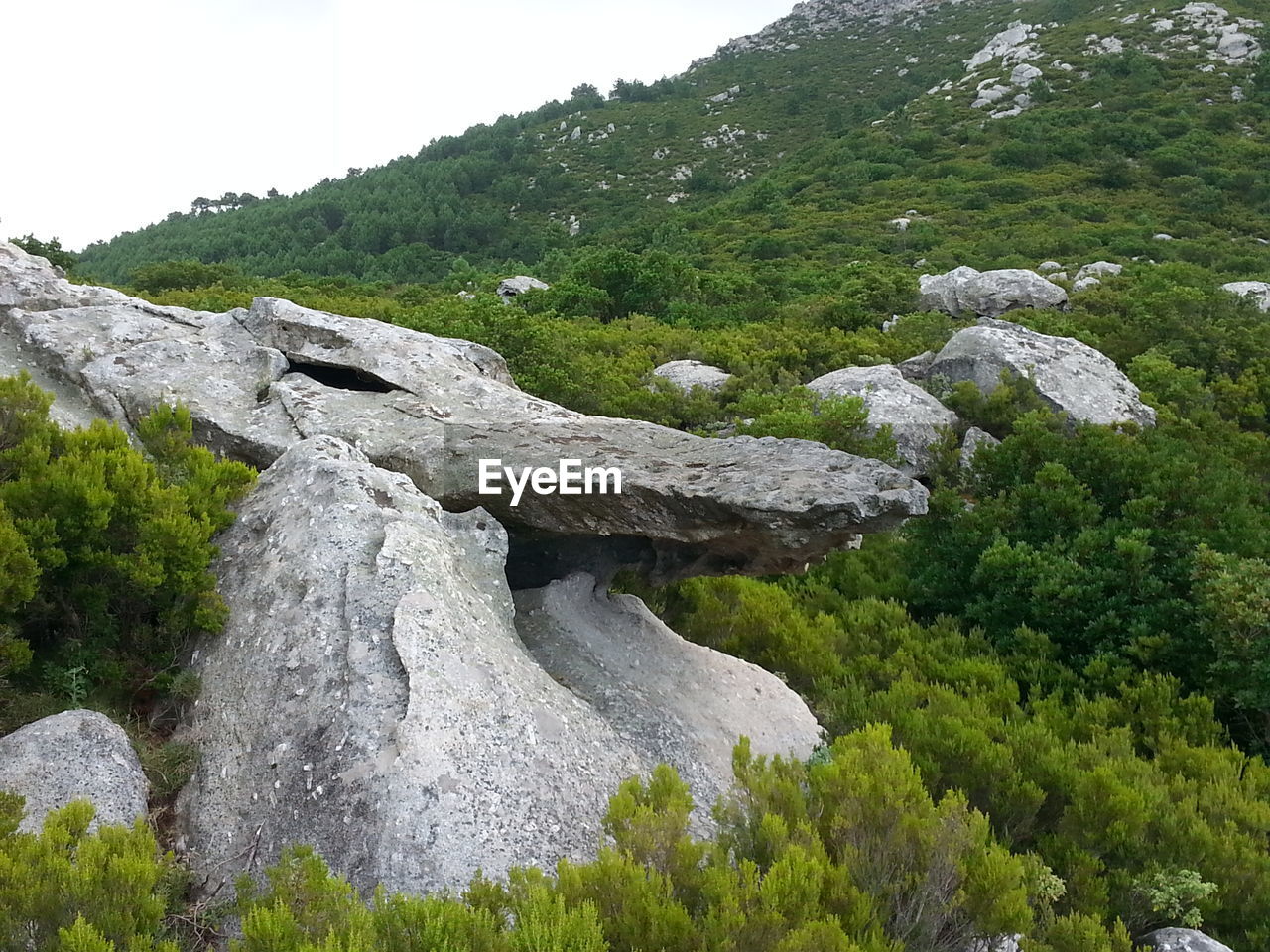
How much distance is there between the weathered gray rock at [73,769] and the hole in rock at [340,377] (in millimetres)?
4838

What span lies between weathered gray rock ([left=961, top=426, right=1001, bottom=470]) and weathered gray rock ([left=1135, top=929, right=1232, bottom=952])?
653cm

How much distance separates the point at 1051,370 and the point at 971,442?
3.04m

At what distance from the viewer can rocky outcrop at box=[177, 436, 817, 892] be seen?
4148 mm

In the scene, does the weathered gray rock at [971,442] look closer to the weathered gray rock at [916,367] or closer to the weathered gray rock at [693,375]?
the weathered gray rock at [916,367]

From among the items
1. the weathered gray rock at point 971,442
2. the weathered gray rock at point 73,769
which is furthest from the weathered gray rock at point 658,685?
the weathered gray rock at point 971,442

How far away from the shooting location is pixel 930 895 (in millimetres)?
3914

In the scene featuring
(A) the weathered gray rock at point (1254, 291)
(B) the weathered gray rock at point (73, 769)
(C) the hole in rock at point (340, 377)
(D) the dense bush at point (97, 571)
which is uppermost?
(C) the hole in rock at point (340, 377)

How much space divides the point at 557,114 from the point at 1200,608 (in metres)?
91.8

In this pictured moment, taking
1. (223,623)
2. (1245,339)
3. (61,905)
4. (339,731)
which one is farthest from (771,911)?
(1245,339)

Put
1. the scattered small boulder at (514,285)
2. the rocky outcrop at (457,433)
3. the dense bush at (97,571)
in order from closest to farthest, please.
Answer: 1. the dense bush at (97,571)
2. the rocky outcrop at (457,433)
3. the scattered small boulder at (514,285)

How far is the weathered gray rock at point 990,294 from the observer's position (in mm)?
21453

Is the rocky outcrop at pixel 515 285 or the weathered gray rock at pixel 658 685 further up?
the rocky outcrop at pixel 515 285

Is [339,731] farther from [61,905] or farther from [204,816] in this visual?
[61,905]

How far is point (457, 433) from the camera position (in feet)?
24.9
